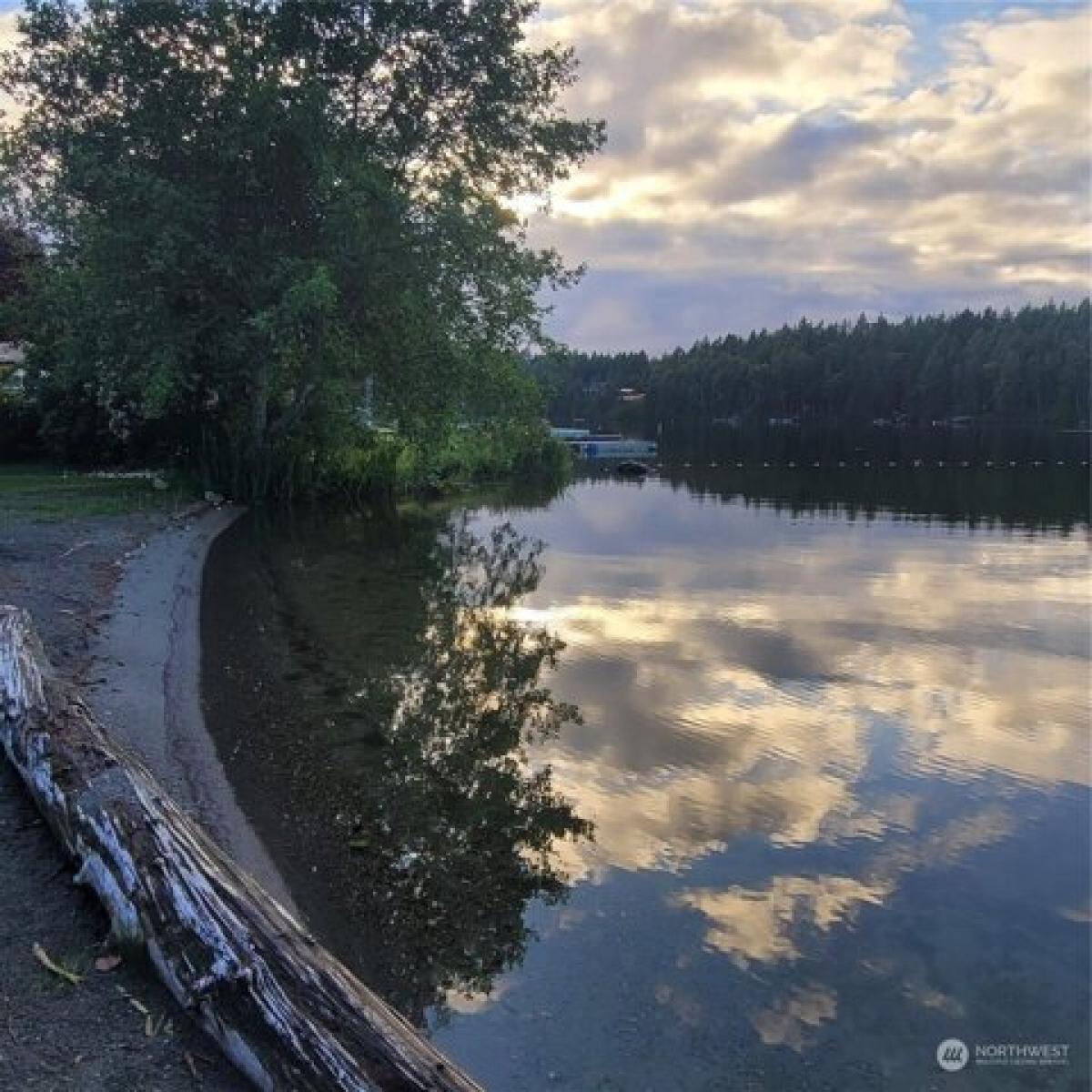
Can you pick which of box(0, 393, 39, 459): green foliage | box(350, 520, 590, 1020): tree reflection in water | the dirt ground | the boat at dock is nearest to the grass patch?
box(0, 393, 39, 459): green foliage

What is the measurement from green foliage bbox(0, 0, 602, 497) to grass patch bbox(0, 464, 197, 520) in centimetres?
220

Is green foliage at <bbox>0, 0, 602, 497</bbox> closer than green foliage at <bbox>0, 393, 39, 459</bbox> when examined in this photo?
Yes

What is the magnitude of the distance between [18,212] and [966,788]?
31.8 metres

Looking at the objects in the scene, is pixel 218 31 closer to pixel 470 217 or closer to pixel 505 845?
pixel 470 217

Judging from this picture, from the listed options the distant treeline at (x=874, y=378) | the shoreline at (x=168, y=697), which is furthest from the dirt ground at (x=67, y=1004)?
the distant treeline at (x=874, y=378)

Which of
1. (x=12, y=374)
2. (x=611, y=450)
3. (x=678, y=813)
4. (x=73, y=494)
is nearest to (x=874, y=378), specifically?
(x=611, y=450)

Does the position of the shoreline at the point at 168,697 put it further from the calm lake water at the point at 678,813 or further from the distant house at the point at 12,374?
the distant house at the point at 12,374

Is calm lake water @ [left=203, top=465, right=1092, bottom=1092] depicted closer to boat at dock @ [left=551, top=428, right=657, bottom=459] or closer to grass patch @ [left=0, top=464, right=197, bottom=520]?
grass patch @ [left=0, top=464, right=197, bottom=520]

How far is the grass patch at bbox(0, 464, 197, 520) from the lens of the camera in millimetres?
21219

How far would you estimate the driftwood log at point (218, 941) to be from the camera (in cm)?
381

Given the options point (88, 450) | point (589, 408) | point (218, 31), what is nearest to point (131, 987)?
point (218, 31)

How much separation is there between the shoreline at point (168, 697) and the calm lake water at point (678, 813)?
0.25 meters

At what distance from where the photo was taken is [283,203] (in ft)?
85.4

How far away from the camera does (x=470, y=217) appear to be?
986 inches
